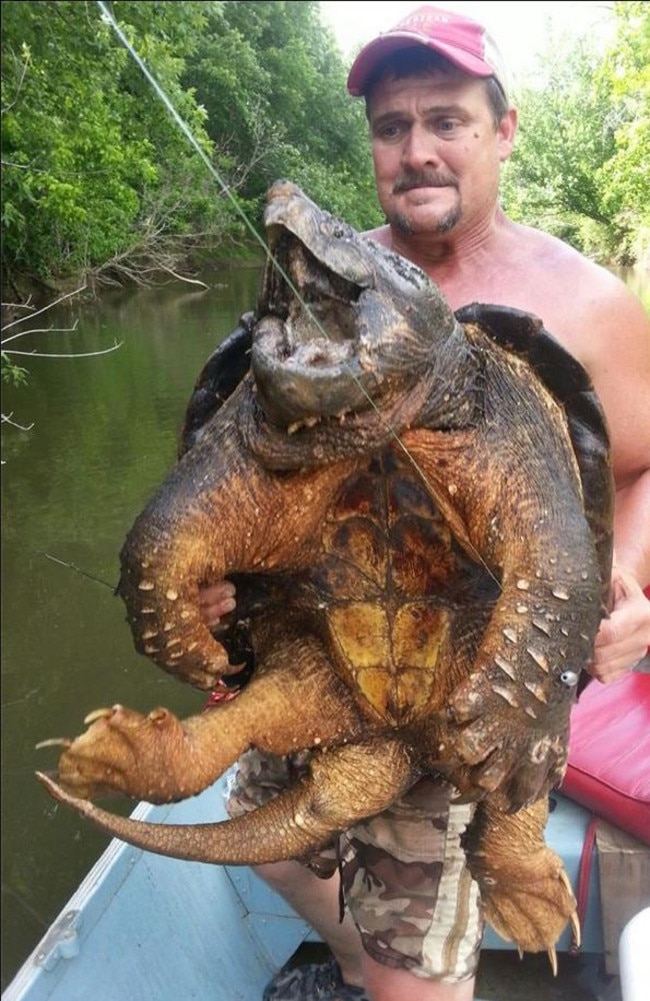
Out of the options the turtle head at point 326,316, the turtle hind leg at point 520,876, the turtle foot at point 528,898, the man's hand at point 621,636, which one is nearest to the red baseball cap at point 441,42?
the turtle head at point 326,316

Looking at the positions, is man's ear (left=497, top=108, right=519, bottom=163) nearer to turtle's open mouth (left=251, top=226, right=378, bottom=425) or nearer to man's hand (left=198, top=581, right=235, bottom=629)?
turtle's open mouth (left=251, top=226, right=378, bottom=425)

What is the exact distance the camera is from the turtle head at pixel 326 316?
0.86 m

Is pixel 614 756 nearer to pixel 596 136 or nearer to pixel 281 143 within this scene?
pixel 596 136

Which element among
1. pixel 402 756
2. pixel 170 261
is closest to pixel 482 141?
pixel 170 261

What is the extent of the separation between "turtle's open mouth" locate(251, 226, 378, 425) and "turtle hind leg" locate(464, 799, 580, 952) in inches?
29.8

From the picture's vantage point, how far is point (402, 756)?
1276 mm

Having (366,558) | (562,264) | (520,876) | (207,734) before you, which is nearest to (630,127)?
(562,264)

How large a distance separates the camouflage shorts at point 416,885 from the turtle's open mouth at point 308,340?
79cm

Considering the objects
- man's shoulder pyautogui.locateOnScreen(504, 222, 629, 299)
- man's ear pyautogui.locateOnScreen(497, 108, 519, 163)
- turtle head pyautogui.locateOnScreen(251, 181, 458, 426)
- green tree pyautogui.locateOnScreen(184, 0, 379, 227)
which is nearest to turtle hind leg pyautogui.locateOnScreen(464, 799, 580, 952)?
turtle head pyautogui.locateOnScreen(251, 181, 458, 426)

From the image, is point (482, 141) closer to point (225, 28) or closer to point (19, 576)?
point (225, 28)

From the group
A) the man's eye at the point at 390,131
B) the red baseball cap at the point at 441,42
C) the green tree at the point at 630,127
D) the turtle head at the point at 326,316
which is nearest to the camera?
the turtle head at the point at 326,316

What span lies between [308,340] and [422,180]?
2.29ft

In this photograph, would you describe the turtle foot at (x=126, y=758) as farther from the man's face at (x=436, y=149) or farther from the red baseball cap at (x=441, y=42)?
the red baseball cap at (x=441, y=42)

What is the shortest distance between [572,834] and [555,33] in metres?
1.71
